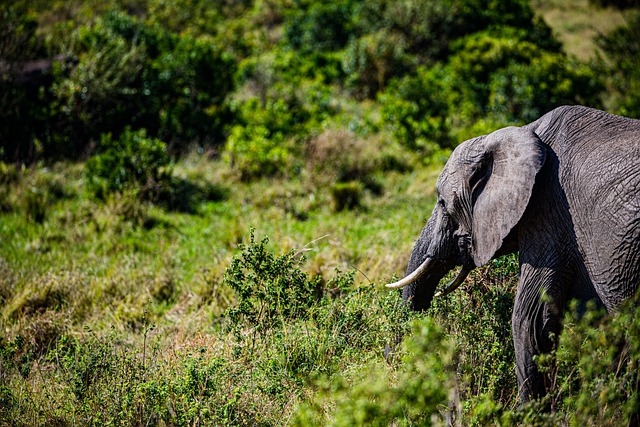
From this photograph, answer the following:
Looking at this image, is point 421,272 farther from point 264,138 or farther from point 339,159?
point 264,138

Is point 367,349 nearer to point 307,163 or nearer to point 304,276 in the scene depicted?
point 304,276

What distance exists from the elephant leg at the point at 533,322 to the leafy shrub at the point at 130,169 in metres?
5.92

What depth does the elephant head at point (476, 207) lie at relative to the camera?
10.5 feet

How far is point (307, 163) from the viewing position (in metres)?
9.30

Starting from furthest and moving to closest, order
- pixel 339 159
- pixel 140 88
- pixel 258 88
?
1. pixel 258 88
2. pixel 140 88
3. pixel 339 159

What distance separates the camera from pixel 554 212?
3.20 metres

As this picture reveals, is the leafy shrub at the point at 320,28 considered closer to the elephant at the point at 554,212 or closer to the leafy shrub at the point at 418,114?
the leafy shrub at the point at 418,114

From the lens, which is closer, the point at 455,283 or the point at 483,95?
the point at 455,283

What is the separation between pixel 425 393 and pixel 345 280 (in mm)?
2007

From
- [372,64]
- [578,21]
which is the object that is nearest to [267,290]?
[372,64]

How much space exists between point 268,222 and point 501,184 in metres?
4.87

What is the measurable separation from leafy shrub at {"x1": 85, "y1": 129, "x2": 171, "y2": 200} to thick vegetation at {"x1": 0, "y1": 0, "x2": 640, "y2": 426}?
0.10 ft

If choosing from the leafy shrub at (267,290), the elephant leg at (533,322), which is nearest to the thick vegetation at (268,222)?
the leafy shrub at (267,290)

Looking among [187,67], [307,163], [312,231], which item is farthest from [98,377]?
[187,67]
